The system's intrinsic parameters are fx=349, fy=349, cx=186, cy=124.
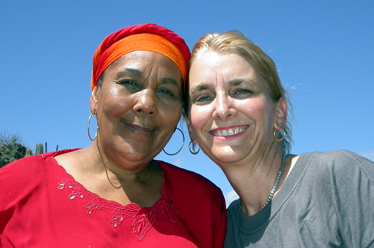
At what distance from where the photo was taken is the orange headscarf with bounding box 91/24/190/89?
2541mm

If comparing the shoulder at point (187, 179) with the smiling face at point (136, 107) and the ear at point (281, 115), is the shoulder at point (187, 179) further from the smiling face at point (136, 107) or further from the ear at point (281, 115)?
the ear at point (281, 115)

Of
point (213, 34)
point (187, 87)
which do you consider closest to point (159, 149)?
point (187, 87)

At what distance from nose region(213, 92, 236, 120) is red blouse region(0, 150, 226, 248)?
0.71 meters

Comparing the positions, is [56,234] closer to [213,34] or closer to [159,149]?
[159,149]

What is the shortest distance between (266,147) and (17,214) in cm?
170

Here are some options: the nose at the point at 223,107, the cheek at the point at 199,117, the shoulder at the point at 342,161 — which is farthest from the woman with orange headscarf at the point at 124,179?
the shoulder at the point at 342,161

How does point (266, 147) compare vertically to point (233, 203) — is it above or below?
above

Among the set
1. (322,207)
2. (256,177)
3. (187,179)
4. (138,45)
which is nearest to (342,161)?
(322,207)

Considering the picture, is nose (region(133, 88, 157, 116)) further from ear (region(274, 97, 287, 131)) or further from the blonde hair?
ear (region(274, 97, 287, 131))

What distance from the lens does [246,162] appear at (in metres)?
2.50

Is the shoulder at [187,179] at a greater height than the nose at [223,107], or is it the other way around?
the nose at [223,107]

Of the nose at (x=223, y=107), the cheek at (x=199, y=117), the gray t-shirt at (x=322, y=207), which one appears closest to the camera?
the gray t-shirt at (x=322, y=207)

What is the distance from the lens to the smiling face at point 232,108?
7.88 ft

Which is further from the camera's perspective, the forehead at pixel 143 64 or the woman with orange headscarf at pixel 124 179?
the forehead at pixel 143 64
